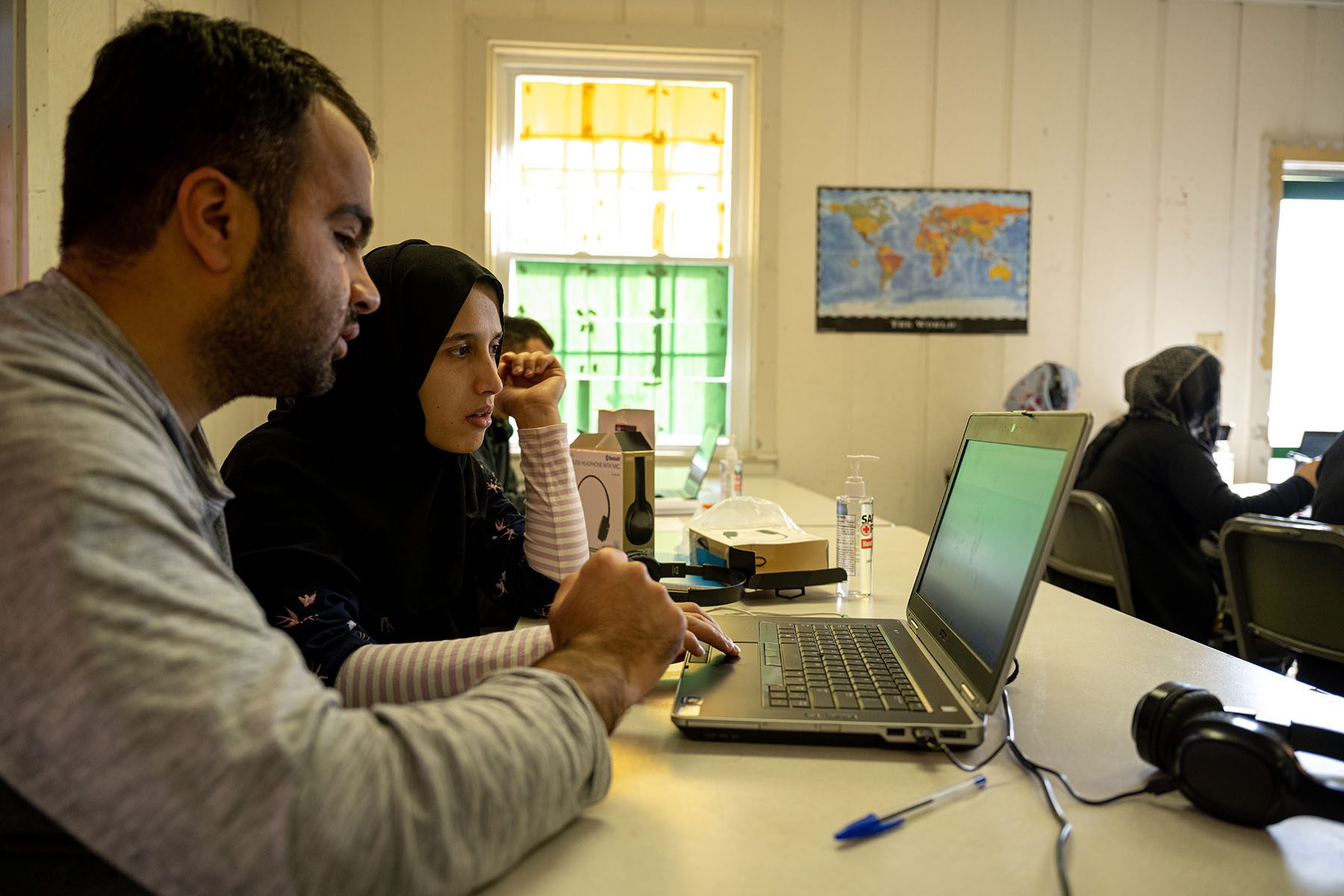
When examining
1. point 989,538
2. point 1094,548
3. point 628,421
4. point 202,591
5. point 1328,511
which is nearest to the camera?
point 202,591

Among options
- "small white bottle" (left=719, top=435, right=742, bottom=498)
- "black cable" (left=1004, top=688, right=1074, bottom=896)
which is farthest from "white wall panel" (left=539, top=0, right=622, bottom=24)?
"black cable" (left=1004, top=688, right=1074, bottom=896)

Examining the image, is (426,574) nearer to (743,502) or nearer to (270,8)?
(743,502)

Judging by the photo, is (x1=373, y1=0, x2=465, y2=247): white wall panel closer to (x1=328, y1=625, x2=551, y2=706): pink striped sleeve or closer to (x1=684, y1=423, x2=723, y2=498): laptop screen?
(x1=684, y1=423, x2=723, y2=498): laptop screen

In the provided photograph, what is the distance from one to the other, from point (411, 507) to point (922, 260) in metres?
3.29

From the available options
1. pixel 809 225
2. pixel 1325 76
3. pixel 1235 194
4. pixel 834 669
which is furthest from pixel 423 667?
pixel 1325 76

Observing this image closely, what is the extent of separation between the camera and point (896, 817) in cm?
69

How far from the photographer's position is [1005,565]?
87 cm

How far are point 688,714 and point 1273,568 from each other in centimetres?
160

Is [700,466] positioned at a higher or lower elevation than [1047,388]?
lower

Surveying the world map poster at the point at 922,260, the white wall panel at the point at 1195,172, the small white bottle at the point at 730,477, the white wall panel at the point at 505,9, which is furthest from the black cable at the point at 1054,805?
the white wall panel at the point at 1195,172

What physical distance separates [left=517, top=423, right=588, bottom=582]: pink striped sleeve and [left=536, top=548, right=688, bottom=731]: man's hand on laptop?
53 cm

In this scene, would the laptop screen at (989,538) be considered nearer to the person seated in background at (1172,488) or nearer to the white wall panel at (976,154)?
the person seated in background at (1172,488)

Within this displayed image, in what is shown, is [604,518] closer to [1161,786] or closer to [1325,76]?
[1161,786]

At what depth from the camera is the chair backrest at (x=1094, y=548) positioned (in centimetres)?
227
